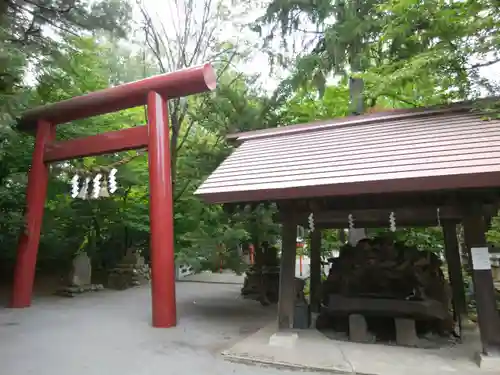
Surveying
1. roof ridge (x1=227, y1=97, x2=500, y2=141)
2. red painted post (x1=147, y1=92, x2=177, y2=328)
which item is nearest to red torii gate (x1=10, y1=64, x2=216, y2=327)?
red painted post (x1=147, y1=92, x2=177, y2=328)

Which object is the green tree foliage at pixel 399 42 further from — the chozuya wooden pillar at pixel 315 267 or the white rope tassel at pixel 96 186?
the white rope tassel at pixel 96 186

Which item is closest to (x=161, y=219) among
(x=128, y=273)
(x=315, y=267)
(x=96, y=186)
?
(x=96, y=186)

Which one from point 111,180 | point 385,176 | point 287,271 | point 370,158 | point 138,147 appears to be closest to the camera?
point 385,176

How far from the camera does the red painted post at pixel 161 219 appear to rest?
246 inches

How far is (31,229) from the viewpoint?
8109 millimetres

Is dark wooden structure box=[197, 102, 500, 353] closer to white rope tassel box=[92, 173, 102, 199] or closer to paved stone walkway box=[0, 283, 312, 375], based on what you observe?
paved stone walkway box=[0, 283, 312, 375]

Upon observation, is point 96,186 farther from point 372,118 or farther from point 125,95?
point 372,118

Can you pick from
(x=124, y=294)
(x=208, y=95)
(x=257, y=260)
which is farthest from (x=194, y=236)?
(x=208, y=95)

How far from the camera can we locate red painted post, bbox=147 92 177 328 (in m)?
6.25

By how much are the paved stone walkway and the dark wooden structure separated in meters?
1.33

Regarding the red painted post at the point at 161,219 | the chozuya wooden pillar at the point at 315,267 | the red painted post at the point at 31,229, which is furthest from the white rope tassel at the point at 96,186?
the chozuya wooden pillar at the point at 315,267

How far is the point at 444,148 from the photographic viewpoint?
4.67 metres

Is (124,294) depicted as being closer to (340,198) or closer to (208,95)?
(208,95)

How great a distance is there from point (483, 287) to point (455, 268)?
2.57 m
